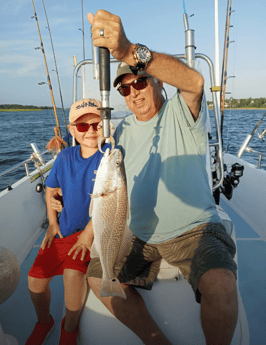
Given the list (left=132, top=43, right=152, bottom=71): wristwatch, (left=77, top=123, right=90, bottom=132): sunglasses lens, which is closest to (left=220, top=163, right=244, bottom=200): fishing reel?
(left=77, top=123, right=90, bottom=132): sunglasses lens

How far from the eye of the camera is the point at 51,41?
678 cm

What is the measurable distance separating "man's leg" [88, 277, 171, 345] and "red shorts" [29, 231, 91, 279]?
264 mm

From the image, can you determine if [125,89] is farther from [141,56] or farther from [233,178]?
[233,178]

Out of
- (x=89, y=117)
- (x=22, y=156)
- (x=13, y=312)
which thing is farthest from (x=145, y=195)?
(x=22, y=156)

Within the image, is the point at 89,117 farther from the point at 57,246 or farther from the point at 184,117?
the point at 57,246

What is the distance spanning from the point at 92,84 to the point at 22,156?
1406 cm

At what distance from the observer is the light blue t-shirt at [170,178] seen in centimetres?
218

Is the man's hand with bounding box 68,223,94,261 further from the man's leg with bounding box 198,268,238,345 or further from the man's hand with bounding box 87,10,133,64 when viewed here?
the man's hand with bounding box 87,10,133,64

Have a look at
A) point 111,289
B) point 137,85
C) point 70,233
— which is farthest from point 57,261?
point 137,85

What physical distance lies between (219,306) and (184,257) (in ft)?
1.72

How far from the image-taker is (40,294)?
2193 mm

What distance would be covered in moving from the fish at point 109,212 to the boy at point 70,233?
0.44 meters

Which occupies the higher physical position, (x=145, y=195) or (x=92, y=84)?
(x=92, y=84)

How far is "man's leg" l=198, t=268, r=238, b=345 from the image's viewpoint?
154 cm
